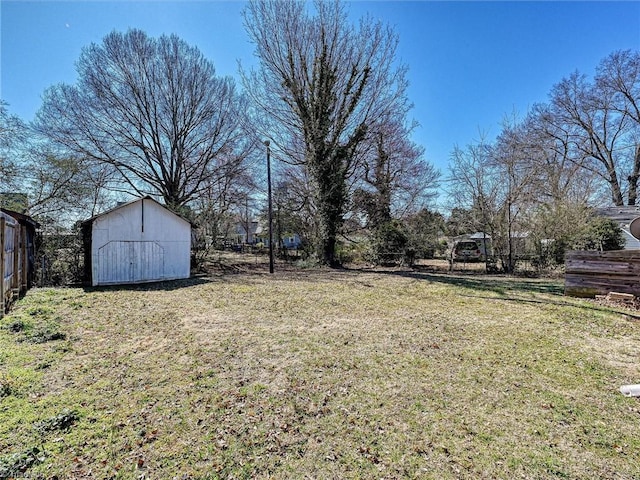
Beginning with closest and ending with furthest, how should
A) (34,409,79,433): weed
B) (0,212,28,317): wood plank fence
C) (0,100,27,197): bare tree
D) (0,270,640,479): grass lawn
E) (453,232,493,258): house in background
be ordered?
1. (0,270,640,479): grass lawn
2. (34,409,79,433): weed
3. (0,212,28,317): wood plank fence
4. (0,100,27,197): bare tree
5. (453,232,493,258): house in background

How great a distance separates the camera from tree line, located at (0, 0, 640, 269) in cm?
1393

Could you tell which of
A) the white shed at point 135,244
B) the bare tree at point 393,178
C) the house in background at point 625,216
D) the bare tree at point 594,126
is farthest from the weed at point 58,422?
the bare tree at point 594,126

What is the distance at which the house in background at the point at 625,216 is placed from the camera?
13.1m

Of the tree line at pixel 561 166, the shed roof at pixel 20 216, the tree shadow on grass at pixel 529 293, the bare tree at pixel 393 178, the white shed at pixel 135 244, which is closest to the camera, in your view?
the tree shadow on grass at pixel 529 293

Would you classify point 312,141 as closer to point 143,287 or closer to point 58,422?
point 143,287

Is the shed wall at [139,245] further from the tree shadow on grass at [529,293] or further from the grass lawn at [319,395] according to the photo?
the tree shadow on grass at [529,293]

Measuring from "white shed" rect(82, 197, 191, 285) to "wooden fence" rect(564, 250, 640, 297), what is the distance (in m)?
14.1

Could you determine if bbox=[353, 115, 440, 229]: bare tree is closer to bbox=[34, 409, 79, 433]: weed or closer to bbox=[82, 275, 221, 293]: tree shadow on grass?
bbox=[82, 275, 221, 293]: tree shadow on grass

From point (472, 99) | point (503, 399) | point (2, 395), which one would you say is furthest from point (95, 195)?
point (472, 99)

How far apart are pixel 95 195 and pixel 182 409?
1451cm

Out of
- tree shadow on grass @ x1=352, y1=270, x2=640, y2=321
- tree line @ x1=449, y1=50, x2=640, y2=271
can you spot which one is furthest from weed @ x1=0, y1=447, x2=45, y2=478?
tree line @ x1=449, y1=50, x2=640, y2=271

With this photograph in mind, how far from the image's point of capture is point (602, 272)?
7707mm

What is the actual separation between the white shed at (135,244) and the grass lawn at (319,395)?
4.84m

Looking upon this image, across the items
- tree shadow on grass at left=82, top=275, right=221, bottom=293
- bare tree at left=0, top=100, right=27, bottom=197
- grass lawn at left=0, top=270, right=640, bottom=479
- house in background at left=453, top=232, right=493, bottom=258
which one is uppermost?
bare tree at left=0, top=100, right=27, bottom=197
